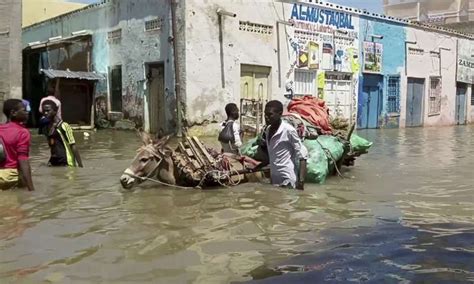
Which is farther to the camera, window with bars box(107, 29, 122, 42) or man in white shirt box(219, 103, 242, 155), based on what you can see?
window with bars box(107, 29, 122, 42)

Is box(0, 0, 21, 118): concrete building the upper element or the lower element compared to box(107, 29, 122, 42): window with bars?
lower

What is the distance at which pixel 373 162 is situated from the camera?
37.3 ft

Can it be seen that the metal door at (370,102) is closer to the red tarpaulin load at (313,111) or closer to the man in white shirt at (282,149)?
the red tarpaulin load at (313,111)

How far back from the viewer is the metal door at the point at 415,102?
25625 millimetres

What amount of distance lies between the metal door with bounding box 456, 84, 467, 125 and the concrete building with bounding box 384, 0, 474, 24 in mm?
10634

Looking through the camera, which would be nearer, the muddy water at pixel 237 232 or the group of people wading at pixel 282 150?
the muddy water at pixel 237 232

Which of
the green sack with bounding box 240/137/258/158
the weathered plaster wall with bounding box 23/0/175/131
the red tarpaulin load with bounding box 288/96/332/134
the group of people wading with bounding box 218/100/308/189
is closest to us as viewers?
the group of people wading with bounding box 218/100/308/189

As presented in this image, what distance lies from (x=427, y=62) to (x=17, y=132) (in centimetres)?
2306

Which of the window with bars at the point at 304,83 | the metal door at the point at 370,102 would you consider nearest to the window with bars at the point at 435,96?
the metal door at the point at 370,102

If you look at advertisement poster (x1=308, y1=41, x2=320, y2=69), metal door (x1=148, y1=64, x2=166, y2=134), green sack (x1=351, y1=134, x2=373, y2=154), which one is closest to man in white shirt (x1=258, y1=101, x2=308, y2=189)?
green sack (x1=351, y1=134, x2=373, y2=154)

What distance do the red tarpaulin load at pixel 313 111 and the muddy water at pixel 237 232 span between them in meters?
0.92

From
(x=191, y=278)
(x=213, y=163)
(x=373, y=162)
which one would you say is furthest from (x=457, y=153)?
(x=191, y=278)

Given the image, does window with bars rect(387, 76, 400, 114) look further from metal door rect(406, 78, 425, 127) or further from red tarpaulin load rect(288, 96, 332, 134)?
red tarpaulin load rect(288, 96, 332, 134)

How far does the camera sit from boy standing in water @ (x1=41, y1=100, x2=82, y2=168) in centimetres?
848
